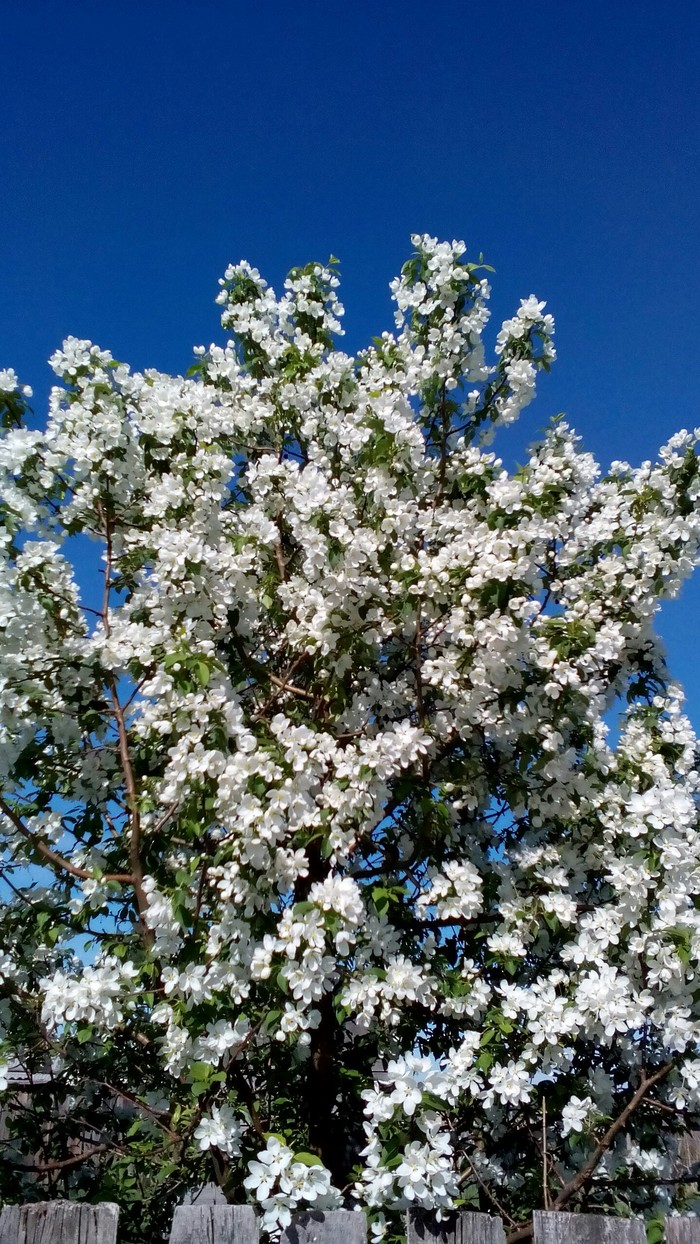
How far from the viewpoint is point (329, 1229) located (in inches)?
92.7

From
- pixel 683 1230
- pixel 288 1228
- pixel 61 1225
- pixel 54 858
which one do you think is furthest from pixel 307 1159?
pixel 54 858

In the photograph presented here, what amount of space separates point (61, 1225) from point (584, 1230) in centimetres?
123

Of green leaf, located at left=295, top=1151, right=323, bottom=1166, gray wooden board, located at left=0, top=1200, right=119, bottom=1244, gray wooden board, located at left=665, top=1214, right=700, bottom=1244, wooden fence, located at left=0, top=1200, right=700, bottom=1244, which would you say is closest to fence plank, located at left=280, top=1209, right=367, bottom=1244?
wooden fence, located at left=0, top=1200, right=700, bottom=1244

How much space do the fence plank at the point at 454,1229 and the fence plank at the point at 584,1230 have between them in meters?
0.11

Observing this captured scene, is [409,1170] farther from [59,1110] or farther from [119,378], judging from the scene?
[119,378]

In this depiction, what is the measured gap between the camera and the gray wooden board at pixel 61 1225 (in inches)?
89.3

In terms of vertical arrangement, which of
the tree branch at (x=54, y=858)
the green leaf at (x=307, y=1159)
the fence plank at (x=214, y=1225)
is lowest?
the fence plank at (x=214, y=1225)

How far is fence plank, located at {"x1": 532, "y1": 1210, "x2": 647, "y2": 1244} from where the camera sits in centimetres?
237

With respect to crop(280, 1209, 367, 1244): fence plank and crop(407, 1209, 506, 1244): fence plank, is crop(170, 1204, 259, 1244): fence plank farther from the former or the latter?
crop(407, 1209, 506, 1244): fence plank

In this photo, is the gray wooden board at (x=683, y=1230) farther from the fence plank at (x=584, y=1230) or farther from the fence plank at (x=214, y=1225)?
the fence plank at (x=214, y=1225)

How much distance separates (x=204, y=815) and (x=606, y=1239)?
1815 mm

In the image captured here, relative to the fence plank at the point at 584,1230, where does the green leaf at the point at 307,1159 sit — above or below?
above

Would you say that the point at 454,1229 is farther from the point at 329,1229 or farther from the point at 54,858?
the point at 54,858

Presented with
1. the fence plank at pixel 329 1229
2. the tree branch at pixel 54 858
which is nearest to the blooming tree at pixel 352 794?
the tree branch at pixel 54 858
